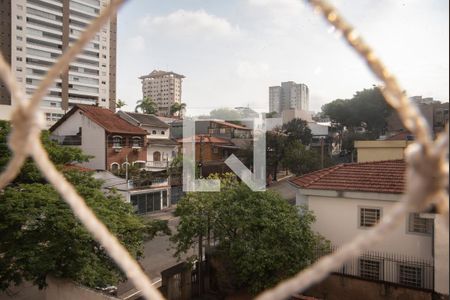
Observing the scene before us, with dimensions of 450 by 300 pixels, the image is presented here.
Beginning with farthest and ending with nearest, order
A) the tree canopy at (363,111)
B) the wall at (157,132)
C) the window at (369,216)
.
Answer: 1. the tree canopy at (363,111)
2. the wall at (157,132)
3. the window at (369,216)

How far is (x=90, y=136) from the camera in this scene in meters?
20.8

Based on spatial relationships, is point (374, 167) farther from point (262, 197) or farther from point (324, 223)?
point (262, 197)

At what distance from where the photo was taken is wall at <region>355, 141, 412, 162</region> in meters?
12.9

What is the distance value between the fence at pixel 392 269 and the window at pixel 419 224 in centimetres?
65

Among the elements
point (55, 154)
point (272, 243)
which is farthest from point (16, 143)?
point (55, 154)

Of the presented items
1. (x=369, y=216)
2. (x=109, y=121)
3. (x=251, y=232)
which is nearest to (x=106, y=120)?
(x=109, y=121)

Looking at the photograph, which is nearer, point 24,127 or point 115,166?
point 24,127

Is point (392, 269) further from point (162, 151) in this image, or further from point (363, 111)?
point (363, 111)

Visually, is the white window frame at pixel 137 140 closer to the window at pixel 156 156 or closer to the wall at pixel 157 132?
the window at pixel 156 156

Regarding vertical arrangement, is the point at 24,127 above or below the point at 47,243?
above

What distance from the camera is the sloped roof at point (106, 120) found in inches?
813

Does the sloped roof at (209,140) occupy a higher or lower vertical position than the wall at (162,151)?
higher

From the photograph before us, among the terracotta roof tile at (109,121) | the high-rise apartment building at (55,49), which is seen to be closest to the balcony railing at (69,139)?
the terracotta roof tile at (109,121)

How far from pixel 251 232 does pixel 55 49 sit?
153 ft
